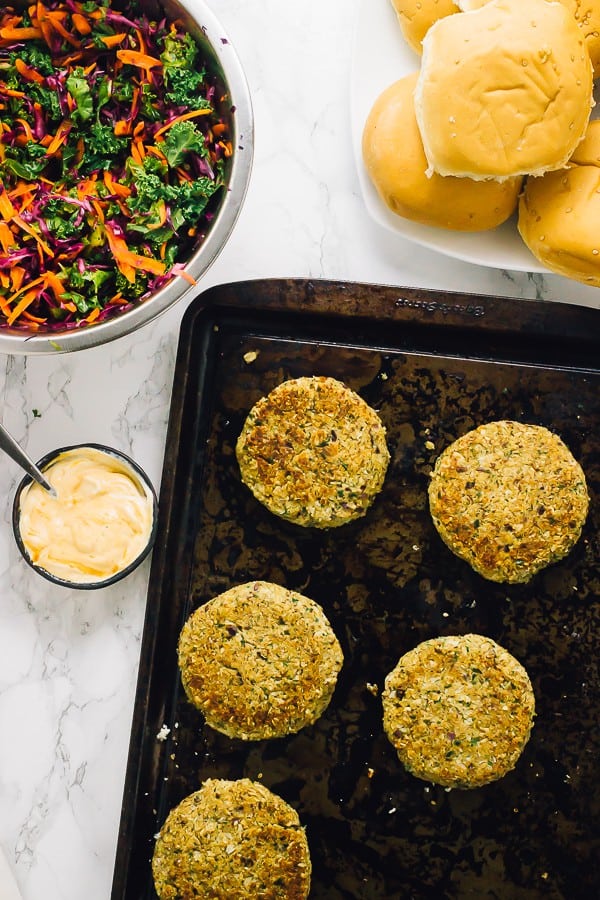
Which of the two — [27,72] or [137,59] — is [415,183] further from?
[27,72]

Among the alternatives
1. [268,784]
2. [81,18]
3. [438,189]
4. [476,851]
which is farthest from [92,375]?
[476,851]

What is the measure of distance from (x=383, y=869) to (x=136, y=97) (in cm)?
217

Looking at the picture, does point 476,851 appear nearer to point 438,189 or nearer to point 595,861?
point 595,861

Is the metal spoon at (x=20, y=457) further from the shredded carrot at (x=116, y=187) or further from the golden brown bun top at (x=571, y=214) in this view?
the golden brown bun top at (x=571, y=214)

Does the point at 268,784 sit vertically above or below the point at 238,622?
below

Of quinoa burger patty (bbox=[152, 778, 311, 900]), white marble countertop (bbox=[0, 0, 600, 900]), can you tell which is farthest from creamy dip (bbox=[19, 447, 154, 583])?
quinoa burger patty (bbox=[152, 778, 311, 900])

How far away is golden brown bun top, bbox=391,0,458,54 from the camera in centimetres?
220

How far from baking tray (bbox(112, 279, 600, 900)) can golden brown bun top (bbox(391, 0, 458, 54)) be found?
67 cm

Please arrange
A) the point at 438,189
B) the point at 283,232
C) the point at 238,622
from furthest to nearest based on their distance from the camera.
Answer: the point at 283,232 → the point at 238,622 → the point at 438,189

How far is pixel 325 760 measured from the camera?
8.19 ft

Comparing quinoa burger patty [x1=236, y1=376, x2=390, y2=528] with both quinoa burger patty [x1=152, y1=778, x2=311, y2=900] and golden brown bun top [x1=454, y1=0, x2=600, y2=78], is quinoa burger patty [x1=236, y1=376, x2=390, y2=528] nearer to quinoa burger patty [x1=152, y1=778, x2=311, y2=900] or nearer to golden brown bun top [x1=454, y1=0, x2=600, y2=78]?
quinoa burger patty [x1=152, y1=778, x2=311, y2=900]

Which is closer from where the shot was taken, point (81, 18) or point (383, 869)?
point (81, 18)

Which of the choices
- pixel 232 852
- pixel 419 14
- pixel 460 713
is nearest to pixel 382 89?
pixel 419 14

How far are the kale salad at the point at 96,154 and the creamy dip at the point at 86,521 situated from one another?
502 millimetres
